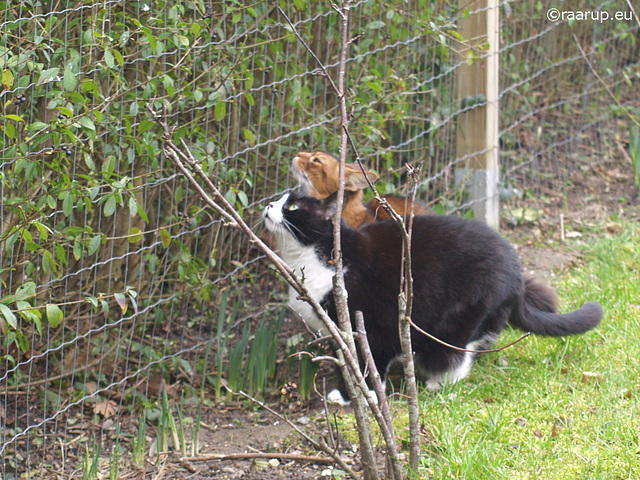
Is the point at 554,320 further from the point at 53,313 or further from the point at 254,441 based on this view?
the point at 53,313

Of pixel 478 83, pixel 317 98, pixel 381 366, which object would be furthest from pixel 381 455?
pixel 478 83

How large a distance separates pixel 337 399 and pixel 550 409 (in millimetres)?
961

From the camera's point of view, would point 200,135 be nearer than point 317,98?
Yes

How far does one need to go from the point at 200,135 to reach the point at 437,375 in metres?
1.55

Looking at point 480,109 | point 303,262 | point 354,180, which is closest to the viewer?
point 303,262

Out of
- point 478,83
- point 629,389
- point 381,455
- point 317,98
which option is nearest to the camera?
point 381,455

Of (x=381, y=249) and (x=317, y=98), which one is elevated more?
(x=317, y=98)

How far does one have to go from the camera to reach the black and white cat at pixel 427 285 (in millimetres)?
3252

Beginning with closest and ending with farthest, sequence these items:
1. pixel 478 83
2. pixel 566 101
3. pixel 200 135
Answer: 1. pixel 200 135
2. pixel 478 83
3. pixel 566 101

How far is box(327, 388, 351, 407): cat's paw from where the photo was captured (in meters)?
3.34

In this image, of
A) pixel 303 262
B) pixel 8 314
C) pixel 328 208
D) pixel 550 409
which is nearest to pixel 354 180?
pixel 328 208

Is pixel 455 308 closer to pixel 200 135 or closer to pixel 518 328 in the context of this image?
pixel 518 328

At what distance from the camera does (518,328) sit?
3396 millimetres

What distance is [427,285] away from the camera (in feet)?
10.7
